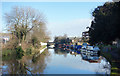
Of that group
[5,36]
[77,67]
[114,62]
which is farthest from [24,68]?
[5,36]

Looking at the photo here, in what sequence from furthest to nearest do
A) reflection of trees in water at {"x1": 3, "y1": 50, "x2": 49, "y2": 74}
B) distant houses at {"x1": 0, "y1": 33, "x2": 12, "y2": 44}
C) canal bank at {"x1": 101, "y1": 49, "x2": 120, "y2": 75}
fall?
distant houses at {"x1": 0, "y1": 33, "x2": 12, "y2": 44}
reflection of trees in water at {"x1": 3, "y1": 50, "x2": 49, "y2": 74}
canal bank at {"x1": 101, "y1": 49, "x2": 120, "y2": 75}

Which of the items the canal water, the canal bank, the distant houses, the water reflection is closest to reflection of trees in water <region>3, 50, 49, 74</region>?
the canal water

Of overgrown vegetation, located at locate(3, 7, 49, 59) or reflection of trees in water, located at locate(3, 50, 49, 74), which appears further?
overgrown vegetation, located at locate(3, 7, 49, 59)

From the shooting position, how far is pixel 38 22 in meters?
39.2

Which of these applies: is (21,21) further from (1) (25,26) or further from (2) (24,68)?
(2) (24,68)

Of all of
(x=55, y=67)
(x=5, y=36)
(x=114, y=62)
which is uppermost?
(x=5, y=36)

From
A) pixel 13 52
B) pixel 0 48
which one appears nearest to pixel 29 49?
pixel 13 52

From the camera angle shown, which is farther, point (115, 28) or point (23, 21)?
point (23, 21)

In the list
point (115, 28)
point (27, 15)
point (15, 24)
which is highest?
point (27, 15)

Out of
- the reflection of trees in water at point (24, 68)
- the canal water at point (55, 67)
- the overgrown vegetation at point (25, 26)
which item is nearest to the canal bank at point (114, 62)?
the canal water at point (55, 67)

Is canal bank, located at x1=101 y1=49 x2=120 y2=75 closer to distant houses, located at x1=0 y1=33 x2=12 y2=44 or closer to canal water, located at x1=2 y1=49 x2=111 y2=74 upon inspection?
canal water, located at x1=2 y1=49 x2=111 y2=74

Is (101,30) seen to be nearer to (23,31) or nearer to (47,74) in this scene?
(47,74)

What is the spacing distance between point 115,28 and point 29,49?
835 inches

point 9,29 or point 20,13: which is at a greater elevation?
point 20,13
